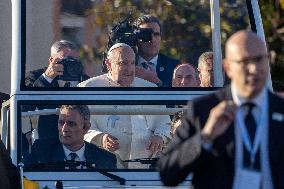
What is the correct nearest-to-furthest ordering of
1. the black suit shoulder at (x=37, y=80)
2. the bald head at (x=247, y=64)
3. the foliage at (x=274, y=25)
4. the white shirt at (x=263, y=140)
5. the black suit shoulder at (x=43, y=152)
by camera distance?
1. the bald head at (x=247, y=64)
2. the white shirt at (x=263, y=140)
3. the black suit shoulder at (x=43, y=152)
4. the black suit shoulder at (x=37, y=80)
5. the foliage at (x=274, y=25)

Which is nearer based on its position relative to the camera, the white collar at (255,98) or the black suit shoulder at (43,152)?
the white collar at (255,98)

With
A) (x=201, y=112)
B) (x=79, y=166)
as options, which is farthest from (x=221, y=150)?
(x=79, y=166)

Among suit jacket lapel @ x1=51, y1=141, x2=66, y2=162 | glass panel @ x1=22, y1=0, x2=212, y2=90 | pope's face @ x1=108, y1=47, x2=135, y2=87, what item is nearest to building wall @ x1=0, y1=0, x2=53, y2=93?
glass panel @ x1=22, y1=0, x2=212, y2=90

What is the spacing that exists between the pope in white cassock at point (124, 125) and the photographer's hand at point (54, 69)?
15cm

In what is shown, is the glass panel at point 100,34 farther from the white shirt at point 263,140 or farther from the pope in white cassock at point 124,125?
the white shirt at point 263,140

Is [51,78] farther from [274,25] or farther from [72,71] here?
[274,25]

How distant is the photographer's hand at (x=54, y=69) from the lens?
27.7ft

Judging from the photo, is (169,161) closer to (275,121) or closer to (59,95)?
(275,121)

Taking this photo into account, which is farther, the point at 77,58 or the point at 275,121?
the point at 77,58

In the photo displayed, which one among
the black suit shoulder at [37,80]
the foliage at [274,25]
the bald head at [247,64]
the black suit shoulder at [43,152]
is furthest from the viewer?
the foliage at [274,25]

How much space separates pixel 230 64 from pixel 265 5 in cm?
1210

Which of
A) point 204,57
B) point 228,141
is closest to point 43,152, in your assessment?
point 204,57

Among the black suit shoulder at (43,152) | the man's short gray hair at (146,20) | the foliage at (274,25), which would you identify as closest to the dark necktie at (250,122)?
the black suit shoulder at (43,152)

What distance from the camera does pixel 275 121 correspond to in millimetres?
5988
